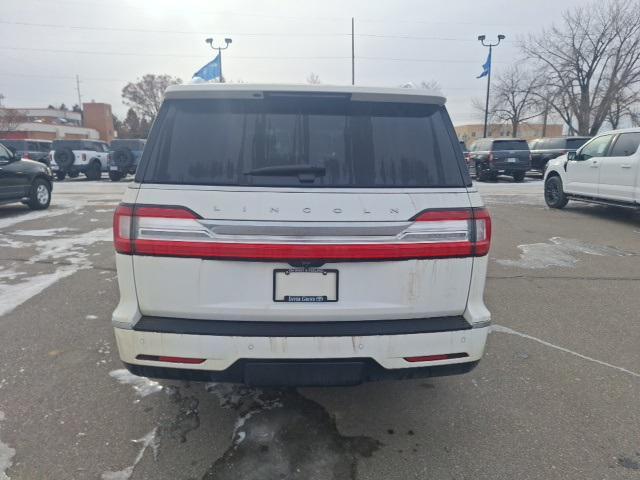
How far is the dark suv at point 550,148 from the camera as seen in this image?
19.9 metres

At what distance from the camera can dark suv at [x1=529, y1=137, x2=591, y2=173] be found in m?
19.9

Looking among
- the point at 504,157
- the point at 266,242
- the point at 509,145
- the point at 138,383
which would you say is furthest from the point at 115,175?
the point at 266,242

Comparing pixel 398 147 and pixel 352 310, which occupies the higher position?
pixel 398 147

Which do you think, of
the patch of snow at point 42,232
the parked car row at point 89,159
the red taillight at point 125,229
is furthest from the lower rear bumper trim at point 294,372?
the parked car row at point 89,159

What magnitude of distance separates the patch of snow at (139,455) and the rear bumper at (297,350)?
1.66ft

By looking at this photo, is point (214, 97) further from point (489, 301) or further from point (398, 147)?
point (489, 301)

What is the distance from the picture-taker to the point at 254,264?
6.79 feet

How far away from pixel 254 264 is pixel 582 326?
138 inches

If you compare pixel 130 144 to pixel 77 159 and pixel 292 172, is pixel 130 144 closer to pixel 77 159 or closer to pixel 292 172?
pixel 77 159

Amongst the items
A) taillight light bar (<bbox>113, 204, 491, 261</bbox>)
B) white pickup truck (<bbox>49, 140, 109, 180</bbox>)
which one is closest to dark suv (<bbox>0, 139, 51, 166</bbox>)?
white pickup truck (<bbox>49, 140, 109, 180</bbox>)

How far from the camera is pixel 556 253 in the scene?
22.4 ft

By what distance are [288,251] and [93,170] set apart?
74.0 ft

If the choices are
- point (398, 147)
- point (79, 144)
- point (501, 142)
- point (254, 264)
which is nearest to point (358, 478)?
point (254, 264)

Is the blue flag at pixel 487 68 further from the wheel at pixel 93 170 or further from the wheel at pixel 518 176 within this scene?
the wheel at pixel 93 170
